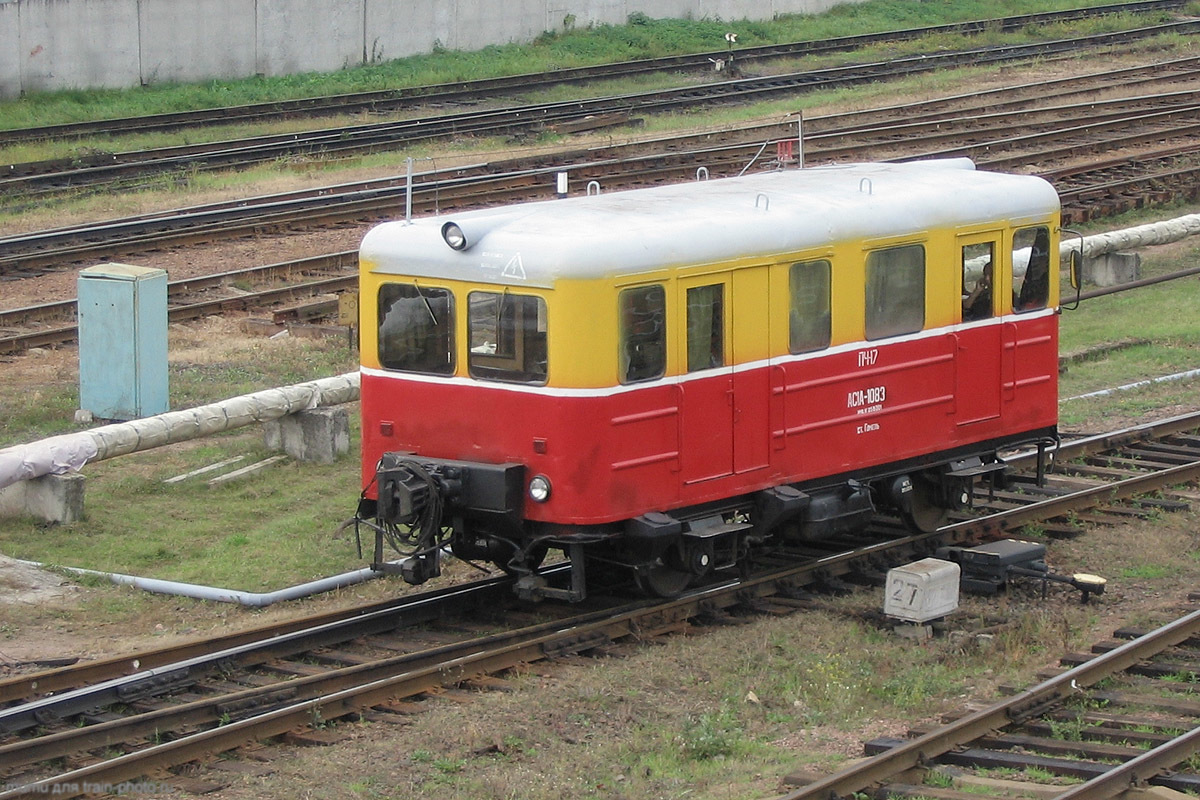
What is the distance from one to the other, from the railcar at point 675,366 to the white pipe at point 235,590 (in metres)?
0.58

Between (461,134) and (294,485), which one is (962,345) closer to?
(294,485)

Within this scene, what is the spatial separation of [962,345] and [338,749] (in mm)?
5712

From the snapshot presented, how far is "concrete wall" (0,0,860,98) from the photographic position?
37469 mm

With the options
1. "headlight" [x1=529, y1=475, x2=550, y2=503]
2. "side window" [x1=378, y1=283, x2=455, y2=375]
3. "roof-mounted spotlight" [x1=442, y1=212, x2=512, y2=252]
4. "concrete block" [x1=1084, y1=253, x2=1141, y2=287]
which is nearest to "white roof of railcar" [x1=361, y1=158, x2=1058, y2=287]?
"roof-mounted spotlight" [x1=442, y1=212, x2=512, y2=252]

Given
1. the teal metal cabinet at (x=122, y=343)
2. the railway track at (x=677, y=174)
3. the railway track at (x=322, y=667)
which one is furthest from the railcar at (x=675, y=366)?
the railway track at (x=677, y=174)

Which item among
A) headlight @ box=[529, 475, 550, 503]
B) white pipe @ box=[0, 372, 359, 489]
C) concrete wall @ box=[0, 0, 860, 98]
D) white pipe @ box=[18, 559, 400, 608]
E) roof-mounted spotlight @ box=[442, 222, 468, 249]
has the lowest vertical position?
white pipe @ box=[18, 559, 400, 608]

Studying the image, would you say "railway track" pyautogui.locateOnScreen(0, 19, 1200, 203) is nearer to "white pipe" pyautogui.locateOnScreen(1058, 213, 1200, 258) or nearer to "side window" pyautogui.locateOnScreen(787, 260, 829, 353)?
"white pipe" pyautogui.locateOnScreen(1058, 213, 1200, 258)

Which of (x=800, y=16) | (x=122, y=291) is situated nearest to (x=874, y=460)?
(x=122, y=291)

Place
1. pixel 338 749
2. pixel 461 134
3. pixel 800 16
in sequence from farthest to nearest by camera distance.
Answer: pixel 800 16
pixel 461 134
pixel 338 749

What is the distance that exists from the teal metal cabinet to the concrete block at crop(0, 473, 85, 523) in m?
2.44

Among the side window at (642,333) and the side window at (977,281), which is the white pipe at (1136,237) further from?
the side window at (642,333)

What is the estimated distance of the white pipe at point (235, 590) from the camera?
11281 mm

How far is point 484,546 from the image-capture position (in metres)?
10.9

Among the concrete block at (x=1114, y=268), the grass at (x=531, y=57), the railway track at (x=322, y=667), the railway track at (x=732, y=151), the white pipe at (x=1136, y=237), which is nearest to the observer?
the railway track at (x=322, y=667)
